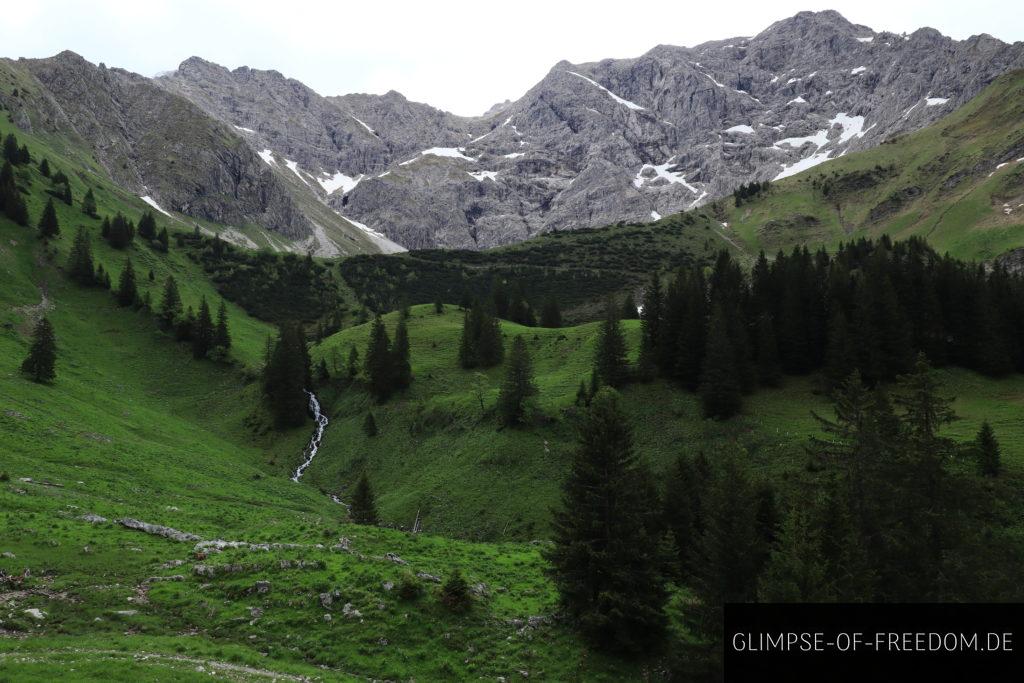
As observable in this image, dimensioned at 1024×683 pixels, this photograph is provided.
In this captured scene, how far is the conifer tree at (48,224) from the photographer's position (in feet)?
381

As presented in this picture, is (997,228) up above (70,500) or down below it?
above

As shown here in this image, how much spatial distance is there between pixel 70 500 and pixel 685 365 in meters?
58.4

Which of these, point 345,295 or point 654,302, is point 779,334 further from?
point 345,295

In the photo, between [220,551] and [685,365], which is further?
[685,365]

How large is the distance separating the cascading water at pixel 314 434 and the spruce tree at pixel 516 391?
28.2 meters

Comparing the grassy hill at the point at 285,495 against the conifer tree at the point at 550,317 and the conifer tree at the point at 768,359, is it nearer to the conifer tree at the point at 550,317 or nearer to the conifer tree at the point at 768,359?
the conifer tree at the point at 768,359

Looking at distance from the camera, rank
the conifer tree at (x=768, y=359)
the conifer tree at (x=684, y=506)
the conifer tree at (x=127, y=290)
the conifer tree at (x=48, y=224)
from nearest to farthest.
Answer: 1. the conifer tree at (x=684, y=506)
2. the conifer tree at (x=768, y=359)
3. the conifer tree at (x=127, y=290)
4. the conifer tree at (x=48, y=224)

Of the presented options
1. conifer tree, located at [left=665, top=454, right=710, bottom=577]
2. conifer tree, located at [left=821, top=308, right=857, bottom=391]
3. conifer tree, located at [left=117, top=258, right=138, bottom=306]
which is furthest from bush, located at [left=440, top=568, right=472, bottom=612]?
conifer tree, located at [left=117, top=258, right=138, bottom=306]

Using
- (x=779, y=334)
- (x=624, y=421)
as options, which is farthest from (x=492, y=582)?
(x=779, y=334)

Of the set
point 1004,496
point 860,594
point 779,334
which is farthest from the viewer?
point 779,334

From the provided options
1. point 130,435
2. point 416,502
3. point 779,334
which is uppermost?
point 779,334

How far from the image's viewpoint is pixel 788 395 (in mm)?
64062

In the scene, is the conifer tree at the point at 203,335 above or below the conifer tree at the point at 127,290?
below

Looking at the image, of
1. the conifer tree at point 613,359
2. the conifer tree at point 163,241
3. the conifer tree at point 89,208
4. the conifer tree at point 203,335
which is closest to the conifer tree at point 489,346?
the conifer tree at point 613,359
